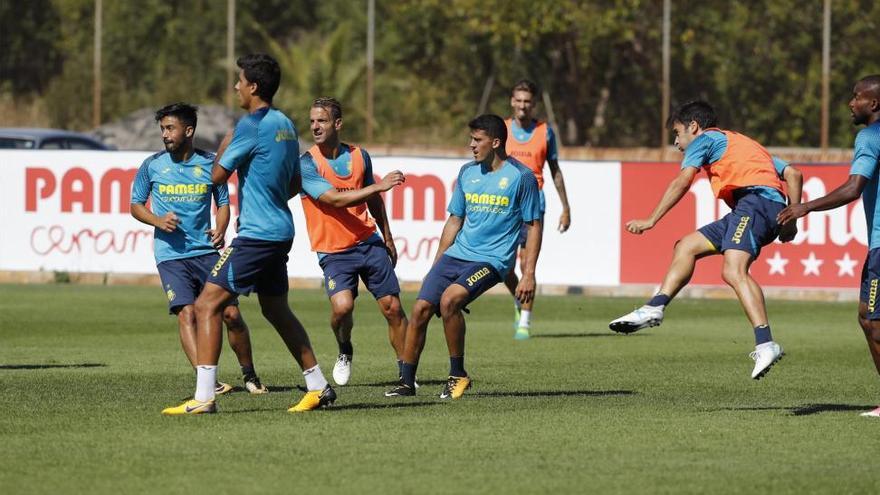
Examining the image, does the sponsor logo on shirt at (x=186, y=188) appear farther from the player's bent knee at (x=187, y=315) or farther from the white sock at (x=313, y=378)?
the white sock at (x=313, y=378)

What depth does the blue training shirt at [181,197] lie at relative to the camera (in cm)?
1215

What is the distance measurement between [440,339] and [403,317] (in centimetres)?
461

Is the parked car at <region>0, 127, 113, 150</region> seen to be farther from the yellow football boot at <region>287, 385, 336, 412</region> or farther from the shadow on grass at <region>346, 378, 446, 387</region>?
the yellow football boot at <region>287, 385, 336, 412</region>

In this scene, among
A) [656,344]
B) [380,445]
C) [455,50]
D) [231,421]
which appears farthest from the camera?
[455,50]

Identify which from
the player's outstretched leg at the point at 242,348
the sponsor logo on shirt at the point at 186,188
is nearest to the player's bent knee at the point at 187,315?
the player's outstretched leg at the point at 242,348

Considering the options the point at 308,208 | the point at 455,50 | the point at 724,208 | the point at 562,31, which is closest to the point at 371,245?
the point at 308,208

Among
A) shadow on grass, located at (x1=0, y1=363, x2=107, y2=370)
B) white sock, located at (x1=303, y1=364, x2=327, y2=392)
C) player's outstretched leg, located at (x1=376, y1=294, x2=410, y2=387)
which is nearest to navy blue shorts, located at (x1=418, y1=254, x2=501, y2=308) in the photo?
player's outstretched leg, located at (x1=376, y1=294, x2=410, y2=387)

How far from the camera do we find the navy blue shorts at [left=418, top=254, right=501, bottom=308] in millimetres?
11812

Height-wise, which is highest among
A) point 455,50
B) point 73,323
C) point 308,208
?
point 455,50

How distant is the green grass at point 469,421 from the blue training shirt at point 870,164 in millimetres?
1150

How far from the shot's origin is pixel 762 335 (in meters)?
10.9

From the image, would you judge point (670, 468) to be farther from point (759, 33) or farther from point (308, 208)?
point (759, 33)

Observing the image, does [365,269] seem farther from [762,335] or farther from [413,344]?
[762,335]

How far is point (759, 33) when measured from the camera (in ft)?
149
